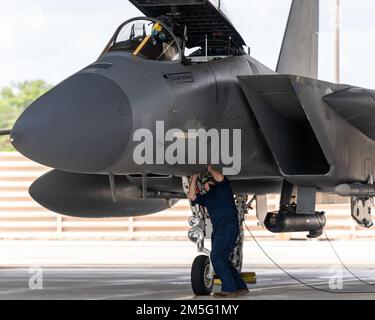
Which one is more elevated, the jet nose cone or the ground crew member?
the jet nose cone

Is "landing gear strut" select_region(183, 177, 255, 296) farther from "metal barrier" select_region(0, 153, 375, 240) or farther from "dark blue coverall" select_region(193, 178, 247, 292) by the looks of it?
"metal barrier" select_region(0, 153, 375, 240)

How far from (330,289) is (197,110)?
3003 millimetres

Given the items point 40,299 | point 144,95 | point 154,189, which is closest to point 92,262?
point 154,189

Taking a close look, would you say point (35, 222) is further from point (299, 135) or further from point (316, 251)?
point (299, 135)

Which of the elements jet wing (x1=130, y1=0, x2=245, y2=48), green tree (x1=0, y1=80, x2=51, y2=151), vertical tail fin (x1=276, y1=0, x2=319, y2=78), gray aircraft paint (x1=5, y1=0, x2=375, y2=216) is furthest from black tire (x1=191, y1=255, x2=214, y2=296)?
green tree (x1=0, y1=80, x2=51, y2=151)

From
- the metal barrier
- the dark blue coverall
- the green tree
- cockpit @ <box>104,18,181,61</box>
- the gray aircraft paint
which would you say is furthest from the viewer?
the green tree

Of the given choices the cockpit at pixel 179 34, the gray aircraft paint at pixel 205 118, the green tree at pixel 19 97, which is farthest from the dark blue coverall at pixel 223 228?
the green tree at pixel 19 97

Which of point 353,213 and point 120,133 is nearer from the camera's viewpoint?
Result: point 120,133

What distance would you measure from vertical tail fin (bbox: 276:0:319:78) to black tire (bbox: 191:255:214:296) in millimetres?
4477

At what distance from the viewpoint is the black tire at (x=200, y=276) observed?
9609mm

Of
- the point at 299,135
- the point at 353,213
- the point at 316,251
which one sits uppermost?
the point at 299,135

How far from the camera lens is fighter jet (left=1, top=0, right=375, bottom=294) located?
27.1ft

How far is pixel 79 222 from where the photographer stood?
24.4 m
